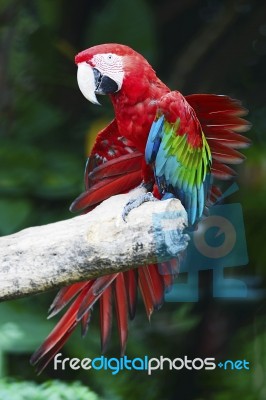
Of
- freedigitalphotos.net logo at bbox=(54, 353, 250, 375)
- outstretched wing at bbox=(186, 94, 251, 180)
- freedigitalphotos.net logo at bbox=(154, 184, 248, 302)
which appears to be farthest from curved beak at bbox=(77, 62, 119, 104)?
freedigitalphotos.net logo at bbox=(54, 353, 250, 375)

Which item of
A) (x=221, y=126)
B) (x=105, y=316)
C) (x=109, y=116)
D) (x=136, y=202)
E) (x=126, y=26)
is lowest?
(x=105, y=316)

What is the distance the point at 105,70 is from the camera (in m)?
1.01

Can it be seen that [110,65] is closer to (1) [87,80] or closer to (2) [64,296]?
(1) [87,80]

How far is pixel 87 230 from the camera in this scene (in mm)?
1005

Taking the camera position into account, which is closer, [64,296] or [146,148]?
[146,148]

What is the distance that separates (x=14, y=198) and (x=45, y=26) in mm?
342

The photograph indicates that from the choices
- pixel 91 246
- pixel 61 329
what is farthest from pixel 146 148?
pixel 61 329

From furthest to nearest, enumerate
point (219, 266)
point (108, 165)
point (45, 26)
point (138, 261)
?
point (45, 26) → point (219, 266) → point (108, 165) → point (138, 261)

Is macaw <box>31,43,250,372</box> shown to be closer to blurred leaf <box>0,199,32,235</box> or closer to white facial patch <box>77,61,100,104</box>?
white facial patch <box>77,61,100,104</box>

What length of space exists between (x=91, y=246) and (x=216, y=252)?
1.02 feet

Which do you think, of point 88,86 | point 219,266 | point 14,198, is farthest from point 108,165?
point 14,198

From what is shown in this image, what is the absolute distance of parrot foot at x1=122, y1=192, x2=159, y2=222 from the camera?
1.00 m

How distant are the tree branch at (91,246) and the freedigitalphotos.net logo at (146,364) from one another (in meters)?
0.31

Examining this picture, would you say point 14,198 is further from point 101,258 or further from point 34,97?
point 101,258
